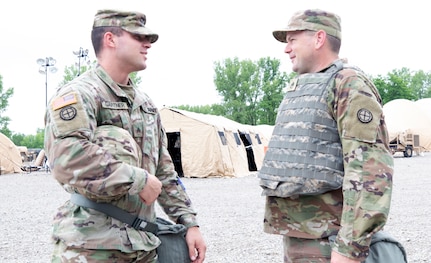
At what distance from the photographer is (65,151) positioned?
2.28m

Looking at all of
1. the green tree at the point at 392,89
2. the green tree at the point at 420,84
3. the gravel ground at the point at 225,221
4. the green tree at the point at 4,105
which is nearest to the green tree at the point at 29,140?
the green tree at the point at 4,105

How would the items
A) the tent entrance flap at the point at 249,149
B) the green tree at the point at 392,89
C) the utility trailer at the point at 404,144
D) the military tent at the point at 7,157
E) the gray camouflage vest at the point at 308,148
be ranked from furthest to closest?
the green tree at the point at 392,89 < the utility trailer at the point at 404,144 < the military tent at the point at 7,157 < the tent entrance flap at the point at 249,149 < the gray camouflage vest at the point at 308,148

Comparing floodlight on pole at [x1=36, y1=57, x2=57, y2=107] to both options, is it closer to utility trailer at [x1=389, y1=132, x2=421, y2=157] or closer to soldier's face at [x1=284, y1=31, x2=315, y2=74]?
utility trailer at [x1=389, y1=132, x2=421, y2=157]

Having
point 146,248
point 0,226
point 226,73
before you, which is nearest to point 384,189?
point 146,248

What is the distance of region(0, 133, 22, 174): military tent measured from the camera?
22391 mm

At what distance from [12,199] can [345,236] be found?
1216cm

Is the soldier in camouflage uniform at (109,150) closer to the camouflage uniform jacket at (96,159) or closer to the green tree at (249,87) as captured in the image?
the camouflage uniform jacket at (96,159)

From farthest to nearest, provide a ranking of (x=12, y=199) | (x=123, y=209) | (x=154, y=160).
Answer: (x=12, y=199) < (x=154, y=160) < (x=123, y=209)

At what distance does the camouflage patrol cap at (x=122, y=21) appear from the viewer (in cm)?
262

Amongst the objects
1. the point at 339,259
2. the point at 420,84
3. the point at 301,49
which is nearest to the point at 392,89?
the point at 420,84

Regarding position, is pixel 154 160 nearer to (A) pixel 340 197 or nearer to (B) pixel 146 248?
(B) pixel 146 248

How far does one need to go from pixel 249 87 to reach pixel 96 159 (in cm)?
6323

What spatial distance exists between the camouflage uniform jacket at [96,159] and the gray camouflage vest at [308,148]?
1.98ft

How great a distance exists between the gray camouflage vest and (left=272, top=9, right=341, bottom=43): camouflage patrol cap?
17 cm
